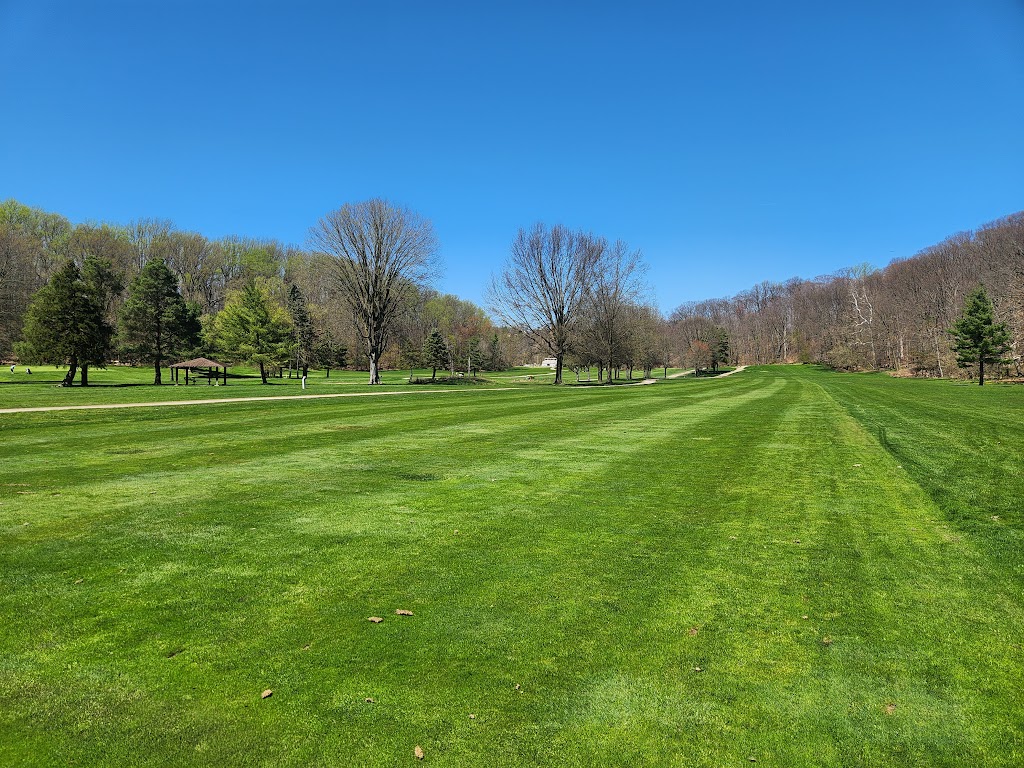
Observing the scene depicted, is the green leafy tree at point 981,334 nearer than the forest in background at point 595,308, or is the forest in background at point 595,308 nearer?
the green leafy tree at point 981,334

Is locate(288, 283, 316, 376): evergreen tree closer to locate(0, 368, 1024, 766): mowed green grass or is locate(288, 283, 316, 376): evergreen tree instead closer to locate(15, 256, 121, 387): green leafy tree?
locate(15, 256, 121, 387): green leafy tree

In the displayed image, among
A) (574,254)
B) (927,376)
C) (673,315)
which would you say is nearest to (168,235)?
(574,254)

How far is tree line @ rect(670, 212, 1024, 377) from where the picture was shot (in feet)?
183

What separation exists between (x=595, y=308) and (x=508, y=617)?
50821 millimetres

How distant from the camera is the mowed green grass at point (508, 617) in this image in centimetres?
272

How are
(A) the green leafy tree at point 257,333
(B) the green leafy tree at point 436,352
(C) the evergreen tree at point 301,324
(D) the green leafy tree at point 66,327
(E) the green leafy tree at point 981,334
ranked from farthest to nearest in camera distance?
1. (C) the evergreen tree at point 301,324
2. (B) the green leafy tree at point 436,352
3. (A) the green leafy tree at point 257,333
4. (E) the green leafy tree at point 981,334
5. (D) the green leafy tree at point 66,327

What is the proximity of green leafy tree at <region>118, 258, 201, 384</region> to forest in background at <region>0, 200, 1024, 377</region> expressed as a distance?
20.1 feet

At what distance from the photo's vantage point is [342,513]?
20.7ft

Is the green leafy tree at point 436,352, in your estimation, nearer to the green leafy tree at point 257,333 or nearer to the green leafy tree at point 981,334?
the green leafy tree at point 257,333

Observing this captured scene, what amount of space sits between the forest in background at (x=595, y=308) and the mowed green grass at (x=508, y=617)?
43.4m

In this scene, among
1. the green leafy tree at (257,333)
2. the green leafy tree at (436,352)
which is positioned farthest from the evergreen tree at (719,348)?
the green leafy tree at (257,333)

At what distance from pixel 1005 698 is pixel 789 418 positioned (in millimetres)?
15924

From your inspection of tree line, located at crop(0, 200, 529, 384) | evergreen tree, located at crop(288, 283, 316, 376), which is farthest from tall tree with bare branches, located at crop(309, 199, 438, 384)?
evergreen tree, located at crop(288, 283, 316, 376)

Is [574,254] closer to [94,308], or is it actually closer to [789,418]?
[789,418]
